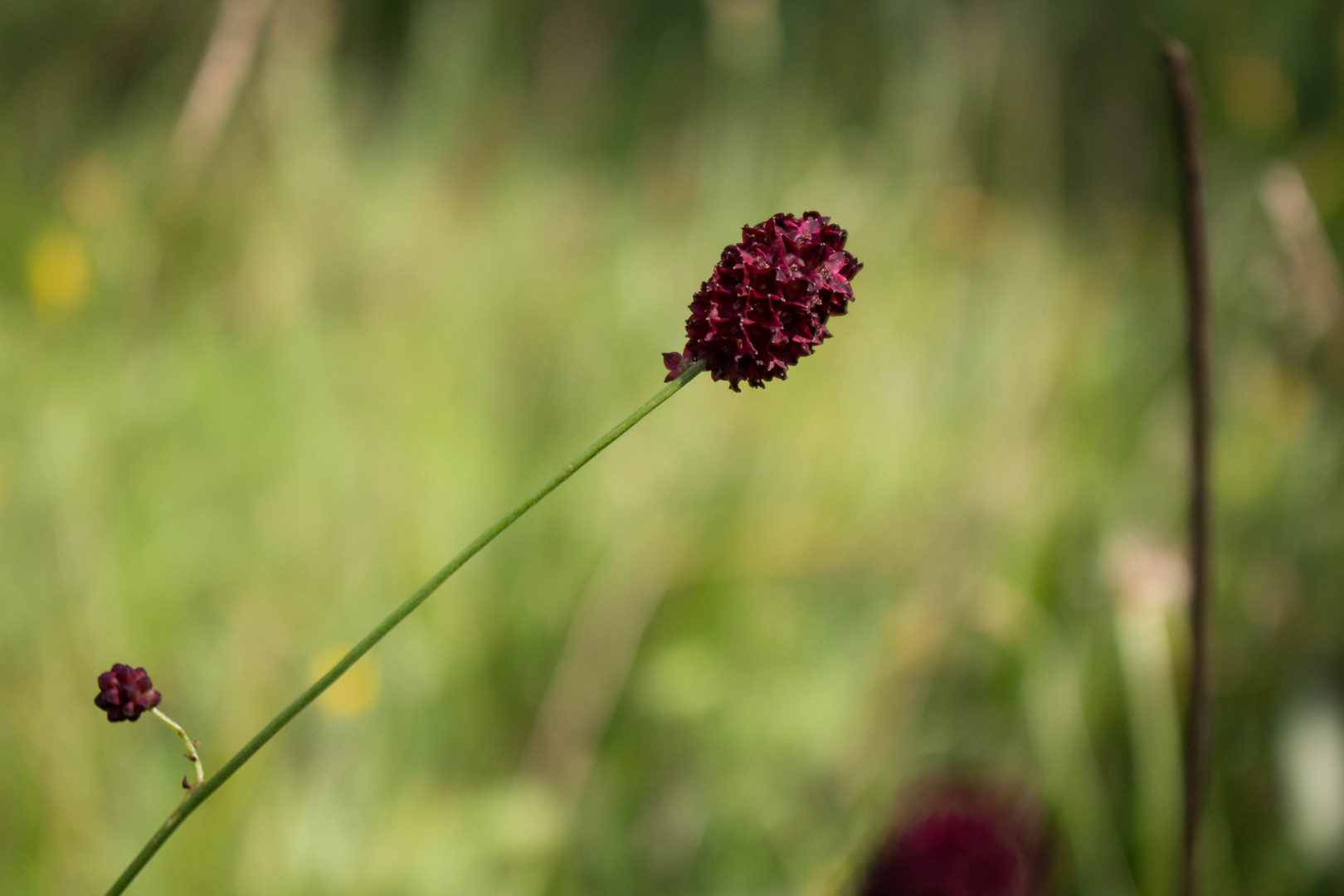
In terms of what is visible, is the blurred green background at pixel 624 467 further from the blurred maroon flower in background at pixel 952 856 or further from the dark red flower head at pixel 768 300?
the dark red flower head at pixel 768 300

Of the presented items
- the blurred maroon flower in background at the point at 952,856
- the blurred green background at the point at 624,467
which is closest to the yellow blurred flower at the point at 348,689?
the blurred green background at the point at 624,467

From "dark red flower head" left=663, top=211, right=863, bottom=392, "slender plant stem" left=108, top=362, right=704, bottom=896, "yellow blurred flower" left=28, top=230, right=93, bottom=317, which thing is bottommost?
"slender plant stem" left=108, top=362, right=704, bottom=896

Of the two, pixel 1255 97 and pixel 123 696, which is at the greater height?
pixel 1255 97

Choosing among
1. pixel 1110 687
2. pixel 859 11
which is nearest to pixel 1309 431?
pixel 1110 687

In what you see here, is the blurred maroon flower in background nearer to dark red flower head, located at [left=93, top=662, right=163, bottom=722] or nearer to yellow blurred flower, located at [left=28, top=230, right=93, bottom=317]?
dark red flower head, located at [left=93, top=662, right=163, bottom=722]

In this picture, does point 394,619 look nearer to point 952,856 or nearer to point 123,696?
point 123,696

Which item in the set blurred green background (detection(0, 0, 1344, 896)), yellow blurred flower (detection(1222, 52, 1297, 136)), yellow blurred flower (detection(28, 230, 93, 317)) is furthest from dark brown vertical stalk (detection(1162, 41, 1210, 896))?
yellow blurred flower (detection(1222, 52, 1297, 136))

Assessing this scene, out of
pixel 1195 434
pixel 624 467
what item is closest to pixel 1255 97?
pixel 624 467
